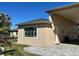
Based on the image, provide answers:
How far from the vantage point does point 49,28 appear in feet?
61.6

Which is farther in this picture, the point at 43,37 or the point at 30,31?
the point at 30,31

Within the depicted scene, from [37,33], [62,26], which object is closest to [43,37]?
[37,33]

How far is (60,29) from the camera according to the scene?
21047 mm

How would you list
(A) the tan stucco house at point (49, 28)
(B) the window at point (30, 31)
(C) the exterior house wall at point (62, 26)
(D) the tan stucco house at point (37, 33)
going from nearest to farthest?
(A) the tan stucco house at point (49, 28) < (D) the tan stucco house at point (37, 33) < (B) the window at point (30, 31) < (C) the exterior house wall at point (62, 26)

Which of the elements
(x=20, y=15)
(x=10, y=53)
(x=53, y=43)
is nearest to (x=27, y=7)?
(x=20, y=15)

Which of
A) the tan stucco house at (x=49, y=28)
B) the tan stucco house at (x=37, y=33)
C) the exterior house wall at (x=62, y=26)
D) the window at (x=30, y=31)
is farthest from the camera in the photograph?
the exterior house wall at (x=62, y=26)

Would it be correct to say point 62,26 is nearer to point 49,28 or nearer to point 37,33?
point 49,28

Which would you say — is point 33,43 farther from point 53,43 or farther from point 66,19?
point 66,19

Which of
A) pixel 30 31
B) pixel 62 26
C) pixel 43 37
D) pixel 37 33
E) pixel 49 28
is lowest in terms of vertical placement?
pixel 43 37

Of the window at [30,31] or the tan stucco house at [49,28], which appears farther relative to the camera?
the window at [30,31]

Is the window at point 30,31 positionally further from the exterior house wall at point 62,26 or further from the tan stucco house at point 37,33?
the exterior house wall at point 62,26

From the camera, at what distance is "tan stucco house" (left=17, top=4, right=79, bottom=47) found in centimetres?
1829

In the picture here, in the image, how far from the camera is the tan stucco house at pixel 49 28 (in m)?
18.3

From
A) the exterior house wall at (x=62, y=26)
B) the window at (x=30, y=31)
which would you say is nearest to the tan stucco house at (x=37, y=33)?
the window at (x=30, y=31)
